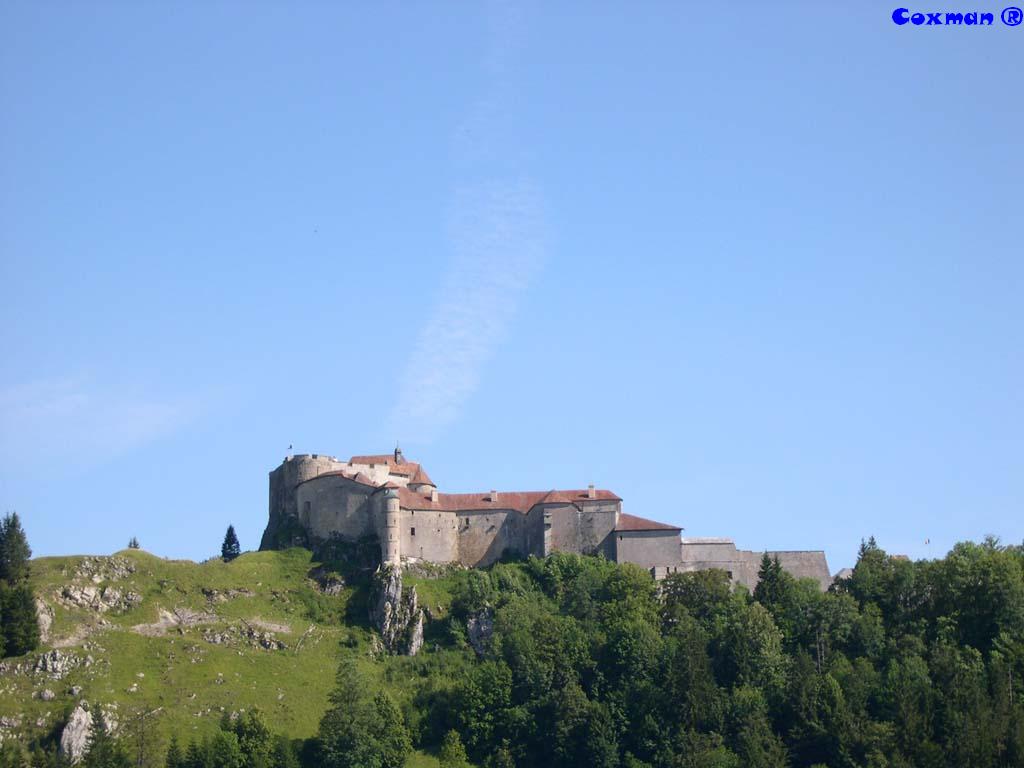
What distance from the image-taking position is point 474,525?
134750mm

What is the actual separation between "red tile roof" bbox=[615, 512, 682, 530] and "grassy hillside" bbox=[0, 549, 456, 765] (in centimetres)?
1448

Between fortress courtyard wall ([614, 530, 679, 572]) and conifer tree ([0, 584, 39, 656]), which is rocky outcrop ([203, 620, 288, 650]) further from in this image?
fortress courtyard wall ([614, 530, 679, 572])

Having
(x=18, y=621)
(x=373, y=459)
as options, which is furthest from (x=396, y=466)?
(x=18, y=621)

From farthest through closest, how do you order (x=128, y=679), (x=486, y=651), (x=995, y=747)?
1. (x=486, y=651)
2. (x=128, y=679)
3. (x=995, y=747)

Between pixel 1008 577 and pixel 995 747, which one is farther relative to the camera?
pixel 1008 577

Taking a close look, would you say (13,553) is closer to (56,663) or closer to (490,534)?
(56,663)

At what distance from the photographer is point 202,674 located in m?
116

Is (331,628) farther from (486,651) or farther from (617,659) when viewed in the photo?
(617,659)

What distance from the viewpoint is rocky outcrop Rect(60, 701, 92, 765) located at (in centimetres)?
10744

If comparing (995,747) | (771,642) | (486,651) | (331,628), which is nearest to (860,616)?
(771,642)

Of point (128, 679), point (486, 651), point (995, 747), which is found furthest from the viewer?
point (486, 651)

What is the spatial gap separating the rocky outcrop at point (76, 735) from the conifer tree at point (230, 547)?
42.5m

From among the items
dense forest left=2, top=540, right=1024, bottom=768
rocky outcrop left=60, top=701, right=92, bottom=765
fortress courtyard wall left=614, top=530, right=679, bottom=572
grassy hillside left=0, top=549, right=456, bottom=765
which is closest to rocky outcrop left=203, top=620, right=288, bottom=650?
grassy hillside left=0, top=549, right=456, bottom=765

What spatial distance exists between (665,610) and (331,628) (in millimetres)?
23387
